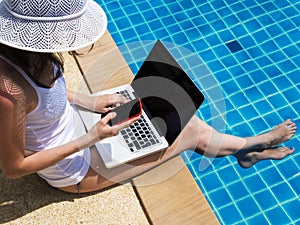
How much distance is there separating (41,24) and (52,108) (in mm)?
512

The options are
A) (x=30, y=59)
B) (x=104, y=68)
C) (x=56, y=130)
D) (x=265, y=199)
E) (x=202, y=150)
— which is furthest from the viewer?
(x=104, y=68)

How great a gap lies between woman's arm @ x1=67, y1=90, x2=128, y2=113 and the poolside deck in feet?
1.38

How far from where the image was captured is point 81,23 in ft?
4.70

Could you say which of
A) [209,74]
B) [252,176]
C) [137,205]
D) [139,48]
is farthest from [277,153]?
[139,48]

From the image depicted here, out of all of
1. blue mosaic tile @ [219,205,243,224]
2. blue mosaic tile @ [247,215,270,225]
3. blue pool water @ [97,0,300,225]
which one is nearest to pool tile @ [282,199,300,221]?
blue pool water @ [97,0,300,225]

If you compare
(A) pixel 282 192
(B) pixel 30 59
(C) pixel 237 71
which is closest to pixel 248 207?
(A) pixel 282 192

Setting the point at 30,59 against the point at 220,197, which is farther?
the point at 220,197

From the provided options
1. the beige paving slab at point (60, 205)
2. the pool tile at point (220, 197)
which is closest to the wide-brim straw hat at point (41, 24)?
the beige paving slab at point (60, 205)

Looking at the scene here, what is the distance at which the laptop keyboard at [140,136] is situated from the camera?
7.31 feet

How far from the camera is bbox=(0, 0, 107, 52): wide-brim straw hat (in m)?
1.34

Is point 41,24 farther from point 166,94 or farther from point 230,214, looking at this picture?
point 230,214

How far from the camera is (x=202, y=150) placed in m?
2.55

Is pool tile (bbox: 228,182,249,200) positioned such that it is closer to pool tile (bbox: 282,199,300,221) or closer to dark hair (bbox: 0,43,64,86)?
pool tile (bbox: 282,199,300,221)

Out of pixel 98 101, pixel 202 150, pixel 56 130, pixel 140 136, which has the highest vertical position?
pixel 56 130
